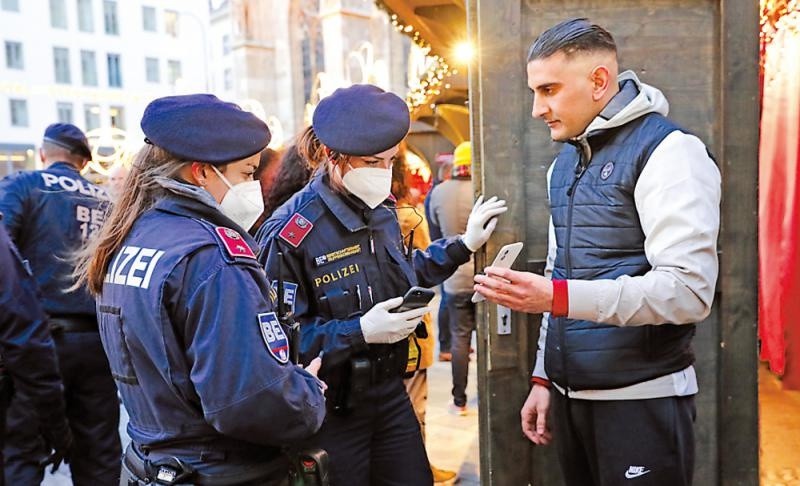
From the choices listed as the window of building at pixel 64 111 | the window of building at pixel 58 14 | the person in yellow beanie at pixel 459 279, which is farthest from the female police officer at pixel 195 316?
the window of building at pixel 58 14

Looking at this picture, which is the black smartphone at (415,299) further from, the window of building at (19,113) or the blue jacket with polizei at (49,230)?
the window of building at (19,113)

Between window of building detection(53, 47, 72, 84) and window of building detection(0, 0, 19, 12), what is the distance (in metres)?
2.70

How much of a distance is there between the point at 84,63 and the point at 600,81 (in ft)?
138

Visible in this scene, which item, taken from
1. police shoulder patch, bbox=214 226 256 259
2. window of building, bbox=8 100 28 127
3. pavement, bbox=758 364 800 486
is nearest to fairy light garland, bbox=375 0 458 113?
pavement, bbox=758 364 800 486

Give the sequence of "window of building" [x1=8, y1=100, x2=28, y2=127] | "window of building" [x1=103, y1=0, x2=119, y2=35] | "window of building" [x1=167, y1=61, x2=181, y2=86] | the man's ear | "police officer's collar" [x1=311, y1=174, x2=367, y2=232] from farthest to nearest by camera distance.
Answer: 1. "window of building" [x1=167, y1=61, x2=181, y2=86]
2. "window of building" [x1=103, y1=0, x2=119, y2=35]
3. "window of building" [x1=8, y1=100, x2=28, y2=127]
4. "police officer's collar" [x1=311, y1=174, x2=367, y2=232]
5. the man's ear

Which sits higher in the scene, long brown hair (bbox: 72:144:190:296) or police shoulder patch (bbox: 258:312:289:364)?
long brown hair (bbox: 72:144:190:296)

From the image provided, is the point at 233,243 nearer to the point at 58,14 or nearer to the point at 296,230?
the point at 296,230

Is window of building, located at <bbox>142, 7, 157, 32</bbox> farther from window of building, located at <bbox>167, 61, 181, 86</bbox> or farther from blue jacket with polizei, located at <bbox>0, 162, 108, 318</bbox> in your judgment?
blue jacket with polizei, located at <bbox>0, 162, 108, 318</bbox>

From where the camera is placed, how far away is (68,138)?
379 cm

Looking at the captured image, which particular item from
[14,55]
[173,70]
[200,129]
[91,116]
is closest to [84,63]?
[91,116]

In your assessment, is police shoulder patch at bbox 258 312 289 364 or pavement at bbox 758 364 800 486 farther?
pavement at bbox 758 364 800 486

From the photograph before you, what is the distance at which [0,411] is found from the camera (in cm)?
292

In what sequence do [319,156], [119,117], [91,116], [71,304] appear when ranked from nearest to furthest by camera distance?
[319,156] → [71,304] → [91,116] → [119,117]

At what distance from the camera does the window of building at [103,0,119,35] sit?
127 feet
